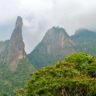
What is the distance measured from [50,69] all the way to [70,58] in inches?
167

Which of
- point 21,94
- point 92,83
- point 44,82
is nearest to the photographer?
point 92,83

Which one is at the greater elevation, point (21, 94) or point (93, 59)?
point (93, 59)

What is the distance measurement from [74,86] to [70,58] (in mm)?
8675

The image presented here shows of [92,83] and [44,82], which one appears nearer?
[92,83]

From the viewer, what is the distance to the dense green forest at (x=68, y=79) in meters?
45.1

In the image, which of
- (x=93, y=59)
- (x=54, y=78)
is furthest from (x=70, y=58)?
(x=54, y=78)

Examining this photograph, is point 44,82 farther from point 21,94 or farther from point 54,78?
point 21,94

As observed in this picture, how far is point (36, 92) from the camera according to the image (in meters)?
47.8

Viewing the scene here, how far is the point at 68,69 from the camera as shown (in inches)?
1886

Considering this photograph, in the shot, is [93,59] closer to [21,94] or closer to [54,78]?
[54,78]

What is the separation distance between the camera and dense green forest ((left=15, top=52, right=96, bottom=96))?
45062 millimetres

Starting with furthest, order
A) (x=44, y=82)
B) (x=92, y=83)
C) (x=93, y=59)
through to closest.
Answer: (x=93, y=59), (x=44, y=82), (x=92, y=83)

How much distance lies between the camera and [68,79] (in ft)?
150

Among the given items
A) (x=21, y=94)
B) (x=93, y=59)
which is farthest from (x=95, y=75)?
(x=21, y=94)
